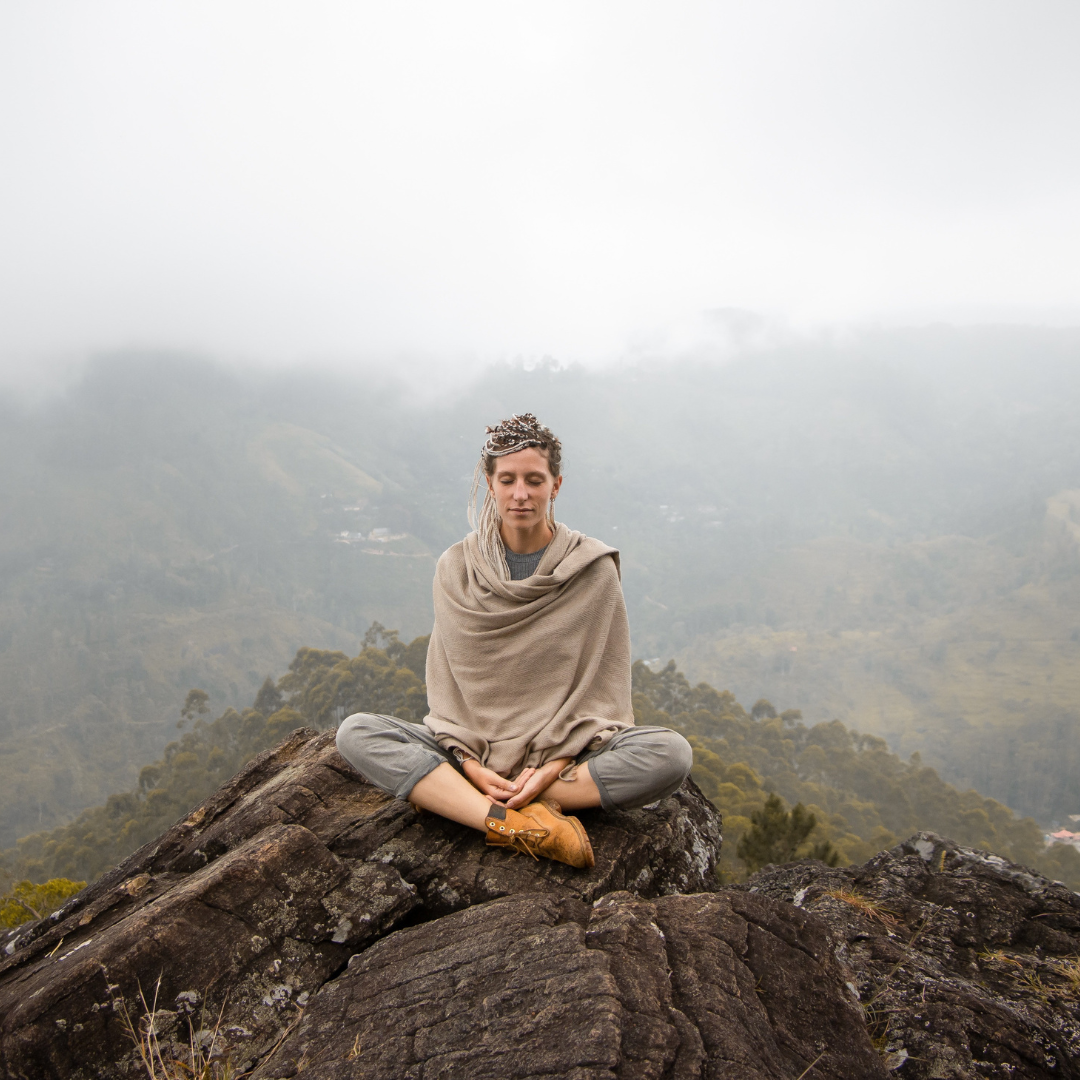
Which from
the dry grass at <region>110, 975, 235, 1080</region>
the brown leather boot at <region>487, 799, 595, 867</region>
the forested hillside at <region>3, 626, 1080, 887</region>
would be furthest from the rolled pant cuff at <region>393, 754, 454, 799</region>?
the forested hillside at <region>3, 626, 1080, 887</region>

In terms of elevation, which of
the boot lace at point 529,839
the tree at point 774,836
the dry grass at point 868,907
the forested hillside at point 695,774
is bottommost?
the forested hillside at point 695,774

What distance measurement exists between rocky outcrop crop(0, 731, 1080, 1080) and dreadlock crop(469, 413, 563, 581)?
1805 mm

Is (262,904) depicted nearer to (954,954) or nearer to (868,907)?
(868,907)

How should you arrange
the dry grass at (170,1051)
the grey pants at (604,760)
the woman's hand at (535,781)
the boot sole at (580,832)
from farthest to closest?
the grey pants at (604,760) < the woman's hand at (535,781) < the boot sole at (580,832) < the dry grass at (170,1051)

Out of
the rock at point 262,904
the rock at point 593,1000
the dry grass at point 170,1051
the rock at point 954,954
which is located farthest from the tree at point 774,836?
the dry grass at point 170,1051

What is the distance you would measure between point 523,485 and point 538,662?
118 cm

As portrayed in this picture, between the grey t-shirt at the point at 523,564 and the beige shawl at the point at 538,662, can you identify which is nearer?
the beige shawl at the point at 538,662

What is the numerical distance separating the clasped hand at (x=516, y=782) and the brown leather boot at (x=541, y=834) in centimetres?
8

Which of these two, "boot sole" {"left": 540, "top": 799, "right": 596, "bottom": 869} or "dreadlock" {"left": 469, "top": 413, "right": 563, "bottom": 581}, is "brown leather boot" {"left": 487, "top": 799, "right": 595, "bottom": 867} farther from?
"dreadlock" {"left": 469, "top": 413, "right": 563, "bottom": 581}

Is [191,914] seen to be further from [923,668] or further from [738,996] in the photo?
[923,668]

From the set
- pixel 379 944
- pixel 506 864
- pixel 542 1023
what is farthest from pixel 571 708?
pixel 542 1023

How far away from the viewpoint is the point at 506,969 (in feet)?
9.45

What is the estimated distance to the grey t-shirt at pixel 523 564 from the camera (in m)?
5.00

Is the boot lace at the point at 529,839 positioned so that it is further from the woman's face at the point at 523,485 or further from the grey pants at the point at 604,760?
the woman's face at the point at 523,485
